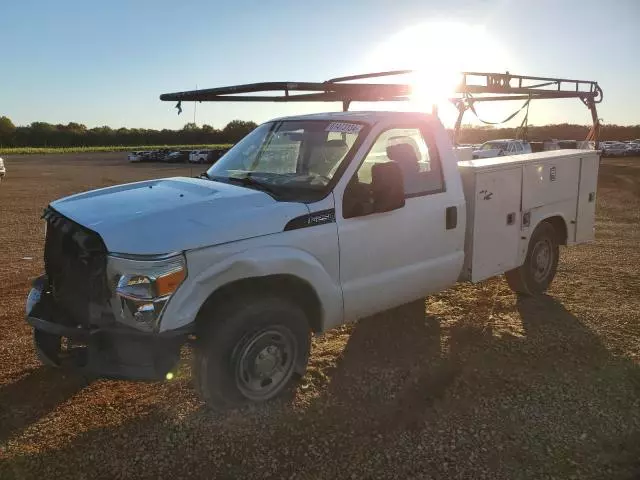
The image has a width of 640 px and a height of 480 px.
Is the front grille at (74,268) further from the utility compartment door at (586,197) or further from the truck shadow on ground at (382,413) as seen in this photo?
the utility compartment door at (586,197)

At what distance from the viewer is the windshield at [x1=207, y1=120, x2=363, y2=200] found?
4027mm

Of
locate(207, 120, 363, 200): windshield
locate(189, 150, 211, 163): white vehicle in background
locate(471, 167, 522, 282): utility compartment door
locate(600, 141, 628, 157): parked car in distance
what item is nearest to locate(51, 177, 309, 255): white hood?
locate(207, 120, 363, 200): windshield

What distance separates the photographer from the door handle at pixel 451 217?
15.2 ft

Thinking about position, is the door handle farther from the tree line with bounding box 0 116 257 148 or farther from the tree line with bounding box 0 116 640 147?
the tree line with bounding box 0 116 257 148

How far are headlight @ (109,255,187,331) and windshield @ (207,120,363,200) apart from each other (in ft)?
3.38

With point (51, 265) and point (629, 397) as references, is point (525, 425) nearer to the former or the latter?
point (629, 397)

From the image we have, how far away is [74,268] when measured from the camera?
11.4 feet

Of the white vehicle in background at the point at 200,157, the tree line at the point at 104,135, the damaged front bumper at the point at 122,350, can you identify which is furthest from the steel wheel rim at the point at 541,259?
the tree line at the point at 104,135

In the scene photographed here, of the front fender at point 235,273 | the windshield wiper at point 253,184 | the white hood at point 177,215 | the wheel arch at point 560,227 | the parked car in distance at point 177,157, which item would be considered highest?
the windshield wiper at point 253,184

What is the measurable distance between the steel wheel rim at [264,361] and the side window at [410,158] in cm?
134

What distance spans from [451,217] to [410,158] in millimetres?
647

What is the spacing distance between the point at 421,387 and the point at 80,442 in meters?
2.41

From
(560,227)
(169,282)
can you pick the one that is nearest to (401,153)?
(169,282)

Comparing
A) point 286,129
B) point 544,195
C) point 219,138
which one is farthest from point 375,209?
point 219,138
